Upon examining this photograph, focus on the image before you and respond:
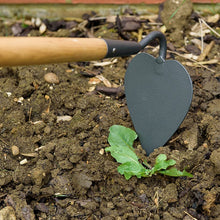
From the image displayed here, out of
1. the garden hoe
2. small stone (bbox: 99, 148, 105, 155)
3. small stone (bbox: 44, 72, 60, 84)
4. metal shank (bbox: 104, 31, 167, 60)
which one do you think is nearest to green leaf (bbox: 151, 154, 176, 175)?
the garden hoe

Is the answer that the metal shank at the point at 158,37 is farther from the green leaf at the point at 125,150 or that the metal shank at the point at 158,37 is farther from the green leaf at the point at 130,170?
the green leaf at the point at 130,170

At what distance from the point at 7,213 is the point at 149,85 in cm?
96

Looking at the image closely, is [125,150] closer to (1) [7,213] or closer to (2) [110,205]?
(2) [110,205]

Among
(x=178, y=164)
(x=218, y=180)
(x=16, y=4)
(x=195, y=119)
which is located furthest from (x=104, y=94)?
(x=16, y=4)

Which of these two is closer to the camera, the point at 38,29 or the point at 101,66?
the point at 101,66

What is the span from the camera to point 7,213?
153cm

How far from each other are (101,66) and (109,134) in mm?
694

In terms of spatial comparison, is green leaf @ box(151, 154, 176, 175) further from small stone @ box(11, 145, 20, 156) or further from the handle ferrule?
small stone @ box(11, 145, 20, 156)

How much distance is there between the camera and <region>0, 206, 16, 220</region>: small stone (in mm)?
1513

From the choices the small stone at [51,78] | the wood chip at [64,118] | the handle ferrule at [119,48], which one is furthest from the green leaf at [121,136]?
the small stone at [51,78]

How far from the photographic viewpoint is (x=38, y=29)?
2.75 m

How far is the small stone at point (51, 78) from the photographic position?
2199 mm

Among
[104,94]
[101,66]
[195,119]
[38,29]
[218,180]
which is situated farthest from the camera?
[38,29]

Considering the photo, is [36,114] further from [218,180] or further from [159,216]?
[218,180]
